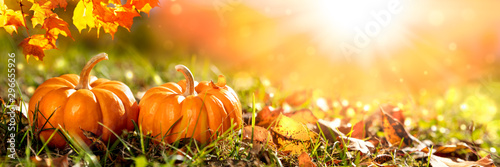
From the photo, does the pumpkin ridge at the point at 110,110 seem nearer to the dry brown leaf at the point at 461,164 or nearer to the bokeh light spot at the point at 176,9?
the dry brown leaf at the point at 461,164

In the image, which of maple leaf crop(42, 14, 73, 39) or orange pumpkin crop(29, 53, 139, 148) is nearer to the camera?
orange pumpkin crop(29, 53, 139, 148)

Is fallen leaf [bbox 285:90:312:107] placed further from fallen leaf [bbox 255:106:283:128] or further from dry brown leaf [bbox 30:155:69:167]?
dry brown leaf [bbox 30:155:69:167]

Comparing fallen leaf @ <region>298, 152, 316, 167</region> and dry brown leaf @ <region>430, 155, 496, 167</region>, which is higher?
fallen leaf @ <region>298, 152, 316, 167</region>

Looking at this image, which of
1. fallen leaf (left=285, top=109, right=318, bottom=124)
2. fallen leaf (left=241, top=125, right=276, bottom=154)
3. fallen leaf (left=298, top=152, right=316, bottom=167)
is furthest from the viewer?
fallen leaf (left=285, top=109, right=318, bottom=124)

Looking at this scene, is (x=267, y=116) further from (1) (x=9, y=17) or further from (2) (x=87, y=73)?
(1) (x=9, y=17)

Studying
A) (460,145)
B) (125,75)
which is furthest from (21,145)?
(460,145)

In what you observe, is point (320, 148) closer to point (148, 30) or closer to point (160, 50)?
point (160, 50)

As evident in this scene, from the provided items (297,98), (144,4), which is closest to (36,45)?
(144,4)

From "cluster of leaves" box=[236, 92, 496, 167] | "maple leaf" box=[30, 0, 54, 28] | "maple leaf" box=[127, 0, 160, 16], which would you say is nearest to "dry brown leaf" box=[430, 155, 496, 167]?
"cluster of leaves" box=[236, 92, 496, 167]
